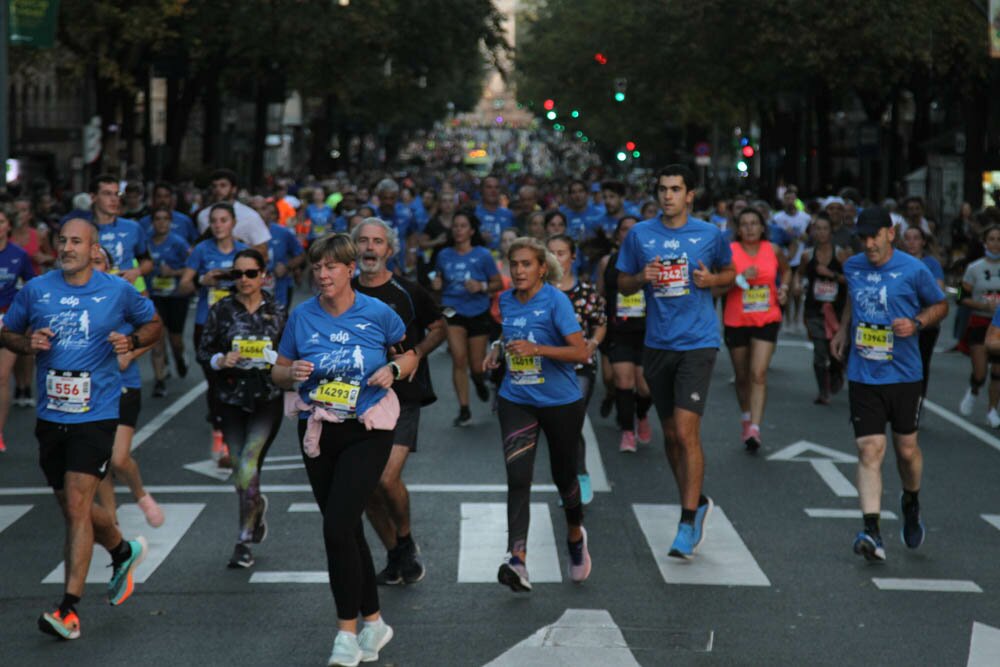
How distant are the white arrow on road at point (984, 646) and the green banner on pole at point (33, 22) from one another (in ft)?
60.3

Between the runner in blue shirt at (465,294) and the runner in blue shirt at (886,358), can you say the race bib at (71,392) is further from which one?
the runner in blue shirt at (465,294)

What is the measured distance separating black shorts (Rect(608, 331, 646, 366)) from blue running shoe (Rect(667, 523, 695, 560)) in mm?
4395

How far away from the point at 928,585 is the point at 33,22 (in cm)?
1774

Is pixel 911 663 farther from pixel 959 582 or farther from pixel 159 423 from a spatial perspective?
pixel 159 423

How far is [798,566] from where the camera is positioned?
1001 cm

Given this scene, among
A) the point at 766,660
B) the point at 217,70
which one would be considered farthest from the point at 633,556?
the point at 217,70

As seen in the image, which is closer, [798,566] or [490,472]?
[798,566]

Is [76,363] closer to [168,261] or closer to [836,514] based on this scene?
[836,514]

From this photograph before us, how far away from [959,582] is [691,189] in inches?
97.6

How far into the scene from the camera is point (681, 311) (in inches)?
409

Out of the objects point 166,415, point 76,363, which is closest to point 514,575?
point 76,363

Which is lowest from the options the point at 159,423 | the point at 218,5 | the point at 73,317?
the point at 159,423

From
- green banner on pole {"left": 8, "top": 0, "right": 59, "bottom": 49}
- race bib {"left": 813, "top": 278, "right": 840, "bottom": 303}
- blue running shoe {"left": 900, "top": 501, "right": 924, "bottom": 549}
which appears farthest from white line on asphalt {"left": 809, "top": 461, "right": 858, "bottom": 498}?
green banner on pole {"left": 8, "top": 0, "right": 59, "bottom": 49}

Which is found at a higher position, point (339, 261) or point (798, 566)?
point (339, 261)
